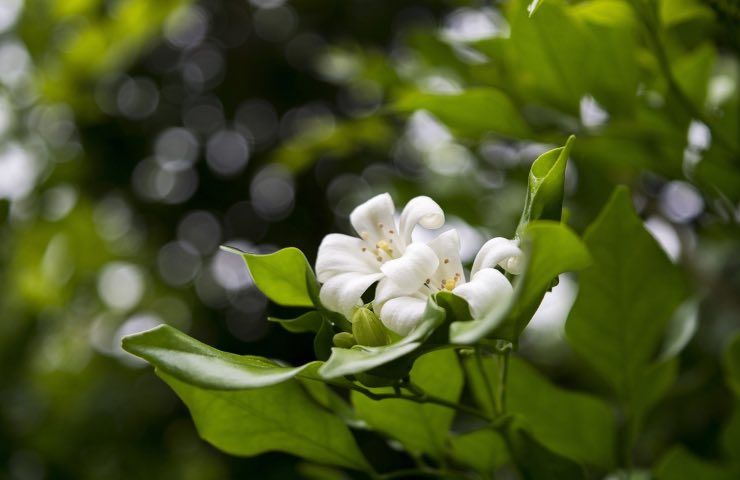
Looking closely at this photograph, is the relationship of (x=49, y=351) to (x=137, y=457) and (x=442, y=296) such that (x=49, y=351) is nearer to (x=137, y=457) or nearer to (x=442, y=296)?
(x=137, y=457)

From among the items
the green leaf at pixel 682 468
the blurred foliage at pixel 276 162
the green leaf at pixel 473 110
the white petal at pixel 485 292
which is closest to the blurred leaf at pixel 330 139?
the blurred foliage at pixel 276 162

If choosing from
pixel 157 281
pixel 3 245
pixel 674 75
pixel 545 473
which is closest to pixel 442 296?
pixel 545 473

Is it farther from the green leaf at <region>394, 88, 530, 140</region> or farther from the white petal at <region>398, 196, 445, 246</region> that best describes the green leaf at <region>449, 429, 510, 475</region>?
the green leaf at <region>394, 88, 530, 140</region>

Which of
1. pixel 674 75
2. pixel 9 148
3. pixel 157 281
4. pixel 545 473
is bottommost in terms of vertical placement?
pixel 157 281

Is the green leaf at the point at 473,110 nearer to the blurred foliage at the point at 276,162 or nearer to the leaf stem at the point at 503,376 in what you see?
the blurred foliage at the point at 276,162

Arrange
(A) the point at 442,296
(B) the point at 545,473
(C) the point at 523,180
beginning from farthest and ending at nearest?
(C) the point at 523,180
(B) the point at 545,473
(A) the point at 442,296
